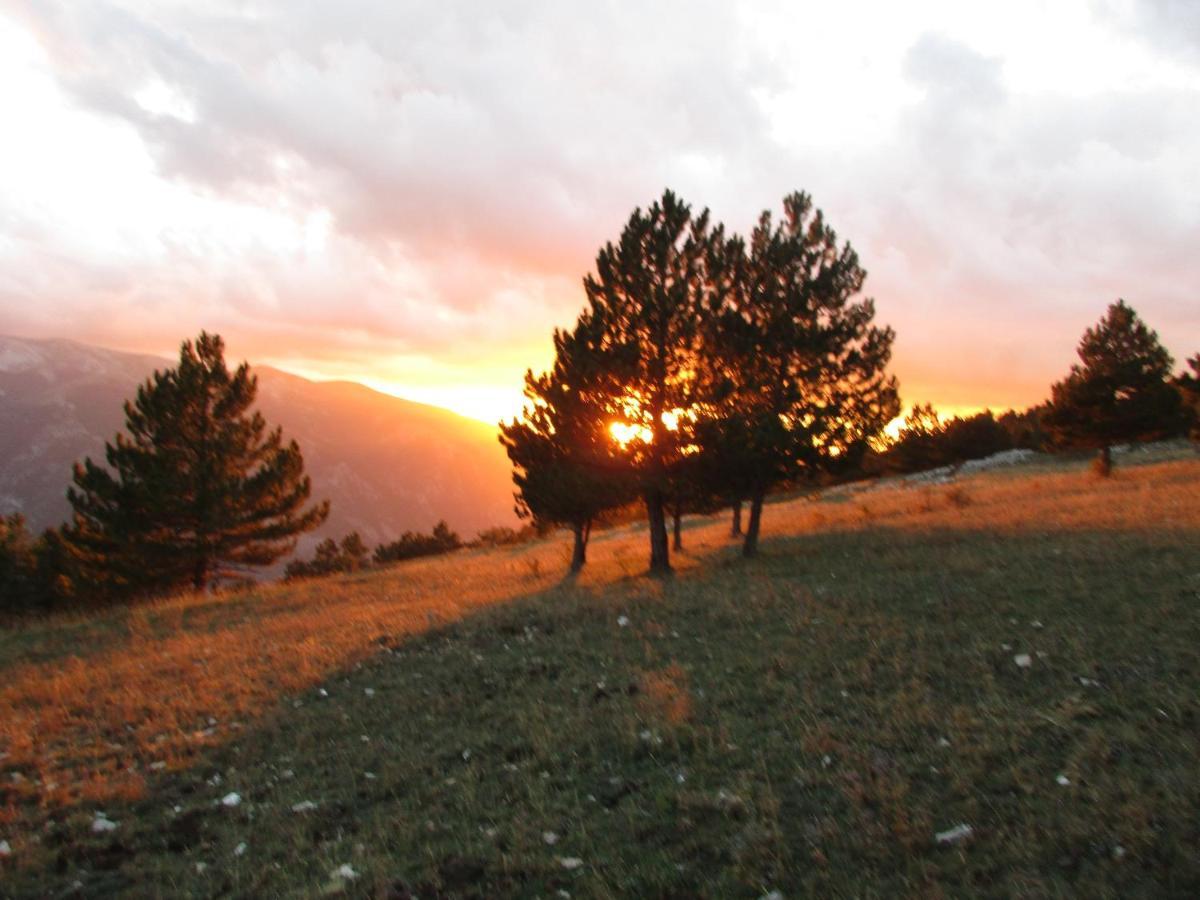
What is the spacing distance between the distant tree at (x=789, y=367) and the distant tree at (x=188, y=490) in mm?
21137

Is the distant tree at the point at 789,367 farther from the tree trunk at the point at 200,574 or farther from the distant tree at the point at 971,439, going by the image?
the distant tree at the point at 971,439

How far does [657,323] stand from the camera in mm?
20109

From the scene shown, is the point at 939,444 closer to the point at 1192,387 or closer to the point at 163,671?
the point at 1192,387

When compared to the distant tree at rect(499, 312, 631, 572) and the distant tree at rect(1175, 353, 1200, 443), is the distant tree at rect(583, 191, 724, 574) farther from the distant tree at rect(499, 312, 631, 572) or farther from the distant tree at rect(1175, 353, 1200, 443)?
the distant tree at rect(1175, 353, 1200, 443)

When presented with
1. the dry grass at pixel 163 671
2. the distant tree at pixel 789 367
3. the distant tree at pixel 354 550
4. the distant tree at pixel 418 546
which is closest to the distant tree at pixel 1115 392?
the distant tree at pixel 789 367

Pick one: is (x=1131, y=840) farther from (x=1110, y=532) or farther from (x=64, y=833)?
(x=1110, y=532)

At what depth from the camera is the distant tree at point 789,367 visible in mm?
19781

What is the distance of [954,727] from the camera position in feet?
22.3

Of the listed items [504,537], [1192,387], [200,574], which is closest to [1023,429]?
[1192,387]

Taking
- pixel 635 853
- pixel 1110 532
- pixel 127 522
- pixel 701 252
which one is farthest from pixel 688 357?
pixel 127 522

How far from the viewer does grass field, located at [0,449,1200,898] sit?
506 cm

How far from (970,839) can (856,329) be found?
65.4 feet

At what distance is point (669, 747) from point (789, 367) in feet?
55.6

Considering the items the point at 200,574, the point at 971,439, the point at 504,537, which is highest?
the point at 971,439
